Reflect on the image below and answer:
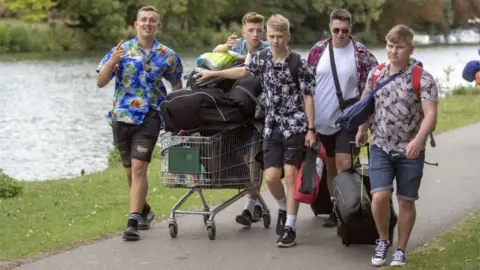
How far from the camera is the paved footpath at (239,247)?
7770 mm

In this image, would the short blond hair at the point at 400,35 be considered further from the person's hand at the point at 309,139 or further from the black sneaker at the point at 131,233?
the black sneaker at the point at 131,233

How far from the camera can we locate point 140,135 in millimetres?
8906

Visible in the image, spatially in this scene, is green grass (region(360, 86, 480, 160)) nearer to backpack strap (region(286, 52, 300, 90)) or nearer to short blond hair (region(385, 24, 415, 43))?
backpack strap (region(286, 52, 300, 90))

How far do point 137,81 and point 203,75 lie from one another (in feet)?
2.24

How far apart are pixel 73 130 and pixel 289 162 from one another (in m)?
21.4

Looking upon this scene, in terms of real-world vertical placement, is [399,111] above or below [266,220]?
above

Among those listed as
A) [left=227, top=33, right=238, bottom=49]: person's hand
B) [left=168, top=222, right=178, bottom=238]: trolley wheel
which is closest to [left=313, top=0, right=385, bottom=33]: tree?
[left=227, top=33, right=238, bottom=49]: person's hand

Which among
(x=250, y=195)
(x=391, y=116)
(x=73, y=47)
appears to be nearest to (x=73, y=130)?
(x=250, y=195)

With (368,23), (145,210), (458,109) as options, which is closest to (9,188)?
(145,210)

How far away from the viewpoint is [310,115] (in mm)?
8281

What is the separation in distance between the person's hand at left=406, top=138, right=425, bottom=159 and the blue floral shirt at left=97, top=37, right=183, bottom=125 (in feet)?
8.99

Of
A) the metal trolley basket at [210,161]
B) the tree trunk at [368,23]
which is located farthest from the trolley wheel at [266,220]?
the tree trunk at [368,23]

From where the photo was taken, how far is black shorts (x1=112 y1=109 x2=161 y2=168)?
8.88 metres

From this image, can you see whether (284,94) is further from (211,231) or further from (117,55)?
(117,55)
